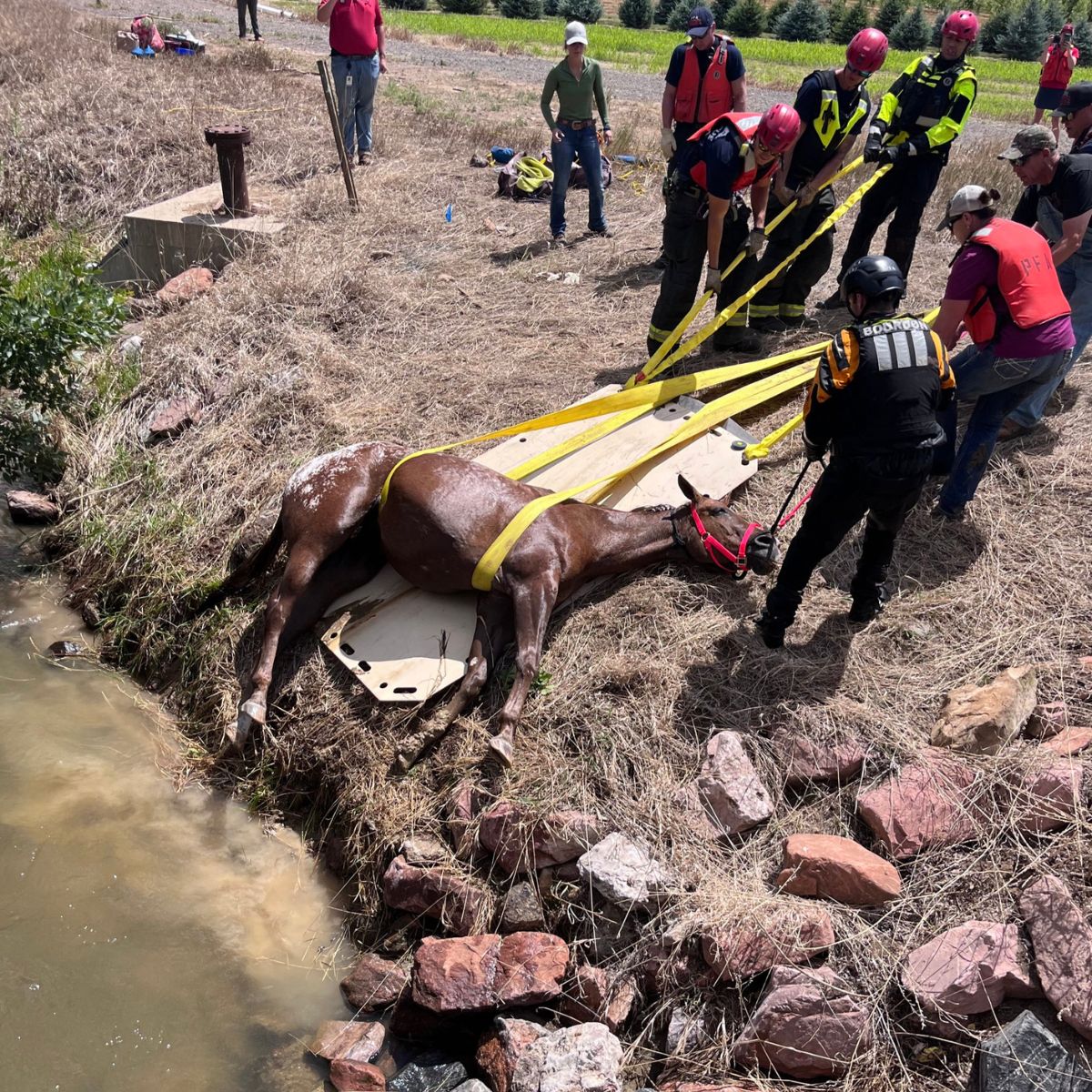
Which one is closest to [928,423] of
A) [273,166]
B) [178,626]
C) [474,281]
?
[178,626]

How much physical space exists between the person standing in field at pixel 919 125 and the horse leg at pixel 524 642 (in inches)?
139

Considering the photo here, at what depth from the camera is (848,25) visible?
35.6m

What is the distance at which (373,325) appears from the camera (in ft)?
25.6

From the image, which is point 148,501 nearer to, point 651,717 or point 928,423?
point 651,717

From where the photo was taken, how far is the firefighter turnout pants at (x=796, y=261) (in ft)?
22.4

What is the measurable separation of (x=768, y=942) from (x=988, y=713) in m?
1.41

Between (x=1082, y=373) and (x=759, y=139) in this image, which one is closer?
(x=759, y=139)

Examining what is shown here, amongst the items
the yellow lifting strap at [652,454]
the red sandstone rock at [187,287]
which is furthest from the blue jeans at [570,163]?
the yellow lifting strap at [652,454]

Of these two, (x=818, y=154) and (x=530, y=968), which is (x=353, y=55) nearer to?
(x=818, y=154)

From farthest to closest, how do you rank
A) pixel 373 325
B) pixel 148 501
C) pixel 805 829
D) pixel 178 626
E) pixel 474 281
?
1. pixel 474 281
2. pixel 373 325
3. pixel 148 501
4. pixel 178 626
5. pixel 805 829

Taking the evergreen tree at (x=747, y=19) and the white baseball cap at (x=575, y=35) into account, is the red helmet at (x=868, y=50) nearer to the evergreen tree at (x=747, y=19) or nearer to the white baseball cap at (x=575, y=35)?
the white baseball cap at (x=575, y=35)

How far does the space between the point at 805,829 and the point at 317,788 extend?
2306mm

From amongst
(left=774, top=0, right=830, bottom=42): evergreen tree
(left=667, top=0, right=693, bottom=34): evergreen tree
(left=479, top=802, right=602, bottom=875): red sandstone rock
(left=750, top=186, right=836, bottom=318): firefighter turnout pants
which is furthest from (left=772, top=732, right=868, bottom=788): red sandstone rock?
(left=667, top=0, right=693, bottom=34): evergreen tree

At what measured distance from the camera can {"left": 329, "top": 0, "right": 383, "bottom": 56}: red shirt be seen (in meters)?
10.1
